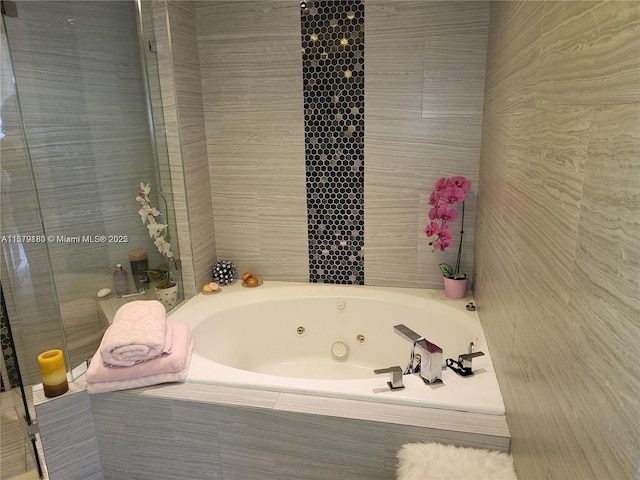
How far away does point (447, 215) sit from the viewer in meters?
2.31

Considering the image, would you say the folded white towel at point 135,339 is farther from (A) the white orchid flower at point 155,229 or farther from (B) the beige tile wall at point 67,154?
(A) the white orchid flower at point 155,229

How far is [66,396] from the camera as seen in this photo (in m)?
1.75

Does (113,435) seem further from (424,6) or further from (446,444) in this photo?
(424,6)

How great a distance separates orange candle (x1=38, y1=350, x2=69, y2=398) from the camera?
68.4 inches

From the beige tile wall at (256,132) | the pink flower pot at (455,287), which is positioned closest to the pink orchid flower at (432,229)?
the pink flower pot at (455,287)

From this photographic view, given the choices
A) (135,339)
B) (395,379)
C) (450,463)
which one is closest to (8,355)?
(135,339)

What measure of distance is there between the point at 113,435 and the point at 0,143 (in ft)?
4.52

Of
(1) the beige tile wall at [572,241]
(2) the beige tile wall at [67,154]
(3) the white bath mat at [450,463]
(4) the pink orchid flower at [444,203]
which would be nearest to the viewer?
(1) the beige tile wall at [572,241]

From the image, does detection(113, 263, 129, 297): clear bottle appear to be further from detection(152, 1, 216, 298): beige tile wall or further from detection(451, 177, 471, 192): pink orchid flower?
detection(451, 177, 471, 192): pink orchid flower

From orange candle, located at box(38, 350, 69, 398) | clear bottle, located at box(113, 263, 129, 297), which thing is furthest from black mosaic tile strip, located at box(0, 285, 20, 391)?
clear bottle, located at box(113, 263, 129, 297)

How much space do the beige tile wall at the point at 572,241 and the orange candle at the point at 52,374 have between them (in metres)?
1.66

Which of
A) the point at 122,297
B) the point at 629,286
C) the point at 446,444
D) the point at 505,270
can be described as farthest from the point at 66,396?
the point at 629,286

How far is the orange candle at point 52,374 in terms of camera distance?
1.74 metres

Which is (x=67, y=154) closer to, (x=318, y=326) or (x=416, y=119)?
(x=318, y=326)
